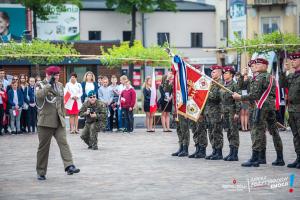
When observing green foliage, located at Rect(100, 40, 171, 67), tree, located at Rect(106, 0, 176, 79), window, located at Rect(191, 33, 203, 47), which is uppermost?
tree, located at Rect(106, 0, 176, 79)

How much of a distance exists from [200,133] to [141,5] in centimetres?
4358

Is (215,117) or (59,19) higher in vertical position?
(59,19)

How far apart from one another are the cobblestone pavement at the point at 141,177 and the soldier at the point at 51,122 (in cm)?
37

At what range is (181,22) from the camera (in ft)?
228

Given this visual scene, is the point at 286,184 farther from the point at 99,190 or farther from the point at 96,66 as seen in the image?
the point at 96,66

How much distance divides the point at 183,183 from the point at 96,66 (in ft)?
91.5

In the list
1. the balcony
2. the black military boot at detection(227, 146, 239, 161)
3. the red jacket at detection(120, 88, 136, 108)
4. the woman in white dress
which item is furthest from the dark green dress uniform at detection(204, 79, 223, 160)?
the balcony

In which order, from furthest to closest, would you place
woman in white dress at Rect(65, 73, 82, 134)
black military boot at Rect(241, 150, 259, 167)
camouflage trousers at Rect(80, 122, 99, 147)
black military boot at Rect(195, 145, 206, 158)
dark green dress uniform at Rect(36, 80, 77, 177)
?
woman in white dress at Rect(65, 73, 82, 134)
camouflage trousers at Rect(80, 122, 99, 147)
black military boot at Rect(195, 145, 206, 158)
black military boot at Rect(241, 150, 259, 167)
dark green dress uniform at Rect(36, 80, 77, 177)

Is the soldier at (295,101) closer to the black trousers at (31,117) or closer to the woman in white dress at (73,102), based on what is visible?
the woman in white dress at (73,102)

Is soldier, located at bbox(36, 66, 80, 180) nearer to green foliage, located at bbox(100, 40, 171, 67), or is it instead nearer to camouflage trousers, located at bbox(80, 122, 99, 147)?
camouflage trousers, located at bbox(80, 122, 99, 147)

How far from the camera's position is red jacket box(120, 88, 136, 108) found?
28016 millimetres

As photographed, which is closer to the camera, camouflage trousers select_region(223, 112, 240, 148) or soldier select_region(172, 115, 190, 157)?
camouflage trousers select_region(223, 112, 240, 148)

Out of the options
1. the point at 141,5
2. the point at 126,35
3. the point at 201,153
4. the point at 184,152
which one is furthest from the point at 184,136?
the point at 126,35

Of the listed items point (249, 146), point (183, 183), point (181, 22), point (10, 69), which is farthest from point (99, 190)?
point (181, 22)
